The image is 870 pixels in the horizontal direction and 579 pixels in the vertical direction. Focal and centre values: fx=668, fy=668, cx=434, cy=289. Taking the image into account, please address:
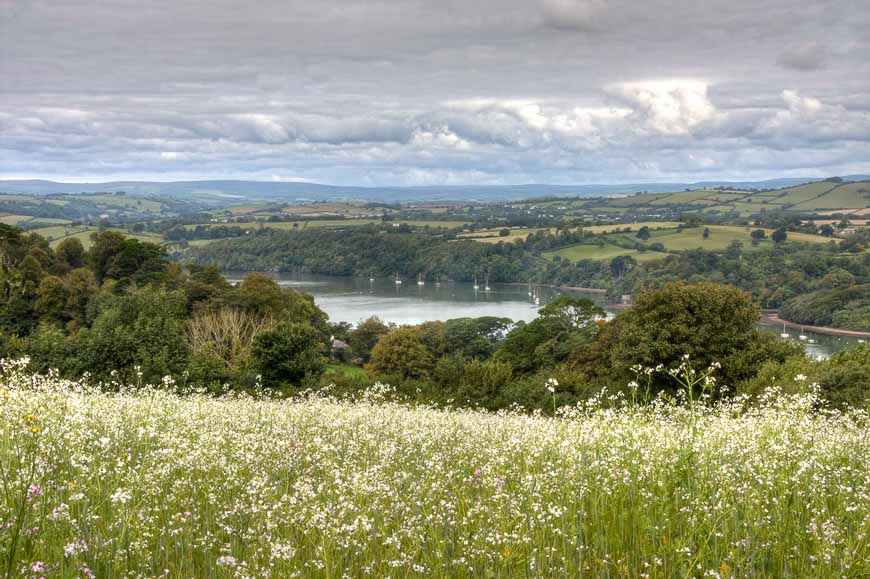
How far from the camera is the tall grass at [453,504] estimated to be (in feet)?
11.9

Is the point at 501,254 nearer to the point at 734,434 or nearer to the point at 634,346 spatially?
the point at 634,346

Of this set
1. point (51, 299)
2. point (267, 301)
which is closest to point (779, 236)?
point (267, 301)

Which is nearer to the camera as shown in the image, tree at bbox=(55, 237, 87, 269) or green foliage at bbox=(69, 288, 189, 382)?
green foliage at bbox=(69, 288, 189, 382)

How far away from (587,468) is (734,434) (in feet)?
4.66

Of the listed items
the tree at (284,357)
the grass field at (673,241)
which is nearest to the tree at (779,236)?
the grass field at (673,241)

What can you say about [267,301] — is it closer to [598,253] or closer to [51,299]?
[51,299]

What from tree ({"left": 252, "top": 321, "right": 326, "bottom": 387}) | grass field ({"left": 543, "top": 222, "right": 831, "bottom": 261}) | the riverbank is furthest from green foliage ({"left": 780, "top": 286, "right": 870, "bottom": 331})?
tree ({"left": 252, "top": 321, "right": 326, "bottom": 387})

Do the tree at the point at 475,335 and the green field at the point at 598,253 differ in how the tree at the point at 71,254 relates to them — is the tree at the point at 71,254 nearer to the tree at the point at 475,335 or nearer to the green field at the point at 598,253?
the tree at the point at 475,335

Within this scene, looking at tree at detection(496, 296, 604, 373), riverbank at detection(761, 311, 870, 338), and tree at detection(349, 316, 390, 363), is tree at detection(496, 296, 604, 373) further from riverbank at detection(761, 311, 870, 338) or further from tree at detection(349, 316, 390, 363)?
riverbank at detection(761, 311, 870, 338)

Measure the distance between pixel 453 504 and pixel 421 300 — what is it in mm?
138841

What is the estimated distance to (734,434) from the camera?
5.20 m

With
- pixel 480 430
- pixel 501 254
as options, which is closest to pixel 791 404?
pixel 480 430

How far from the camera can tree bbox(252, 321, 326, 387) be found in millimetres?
34094

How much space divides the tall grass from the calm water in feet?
274
